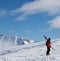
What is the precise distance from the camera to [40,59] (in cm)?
3534

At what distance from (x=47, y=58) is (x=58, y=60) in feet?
4.69

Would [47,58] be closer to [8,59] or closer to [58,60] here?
[58,60]

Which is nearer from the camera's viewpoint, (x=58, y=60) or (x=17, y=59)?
(x=58, y=60)

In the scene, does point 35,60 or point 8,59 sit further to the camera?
point 8,59

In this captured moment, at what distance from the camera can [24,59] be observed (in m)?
36.9

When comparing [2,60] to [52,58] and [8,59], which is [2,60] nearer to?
[8,59]

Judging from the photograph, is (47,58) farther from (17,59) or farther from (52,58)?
(17,59)

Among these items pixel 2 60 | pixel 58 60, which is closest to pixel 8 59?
pixel 2 60

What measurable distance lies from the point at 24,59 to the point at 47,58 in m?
2.98

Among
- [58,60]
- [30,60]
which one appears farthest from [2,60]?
[58,60]

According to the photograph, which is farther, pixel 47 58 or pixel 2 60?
pixel 2 60

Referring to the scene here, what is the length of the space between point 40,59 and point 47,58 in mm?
749

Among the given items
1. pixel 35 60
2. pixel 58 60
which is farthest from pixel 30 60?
pixel 58 60

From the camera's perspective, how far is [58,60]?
3428cm
